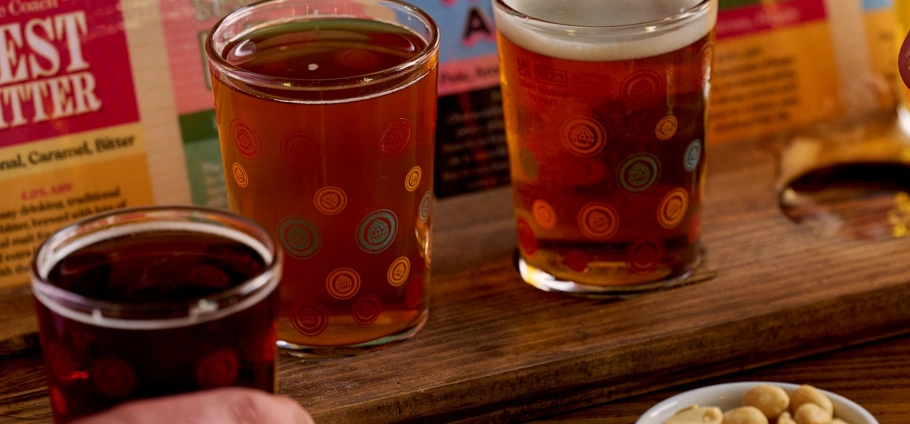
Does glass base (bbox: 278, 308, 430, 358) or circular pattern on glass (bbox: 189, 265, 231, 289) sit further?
glass base (bbox: 278, 308, 430, 358)

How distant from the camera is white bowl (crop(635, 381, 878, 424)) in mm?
638

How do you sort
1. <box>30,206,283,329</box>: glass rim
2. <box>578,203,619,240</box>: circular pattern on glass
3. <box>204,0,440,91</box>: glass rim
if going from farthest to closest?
<box>578,203,619,240</box>: circular pattern on glass → <box>204,0,440,91</box>: glass rim → <box>30,206,283,329</box>: glass rim

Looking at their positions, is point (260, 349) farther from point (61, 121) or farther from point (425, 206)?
point (61, 121)

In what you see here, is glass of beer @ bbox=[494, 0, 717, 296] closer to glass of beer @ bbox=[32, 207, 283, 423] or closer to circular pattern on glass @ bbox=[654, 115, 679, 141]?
circular pattern on glass @ bbox=[654, 115, 679, 141]

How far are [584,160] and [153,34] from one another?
0.31 meters

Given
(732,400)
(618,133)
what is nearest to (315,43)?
(618,133)

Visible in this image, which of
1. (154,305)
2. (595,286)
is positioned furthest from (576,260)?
(154,305)

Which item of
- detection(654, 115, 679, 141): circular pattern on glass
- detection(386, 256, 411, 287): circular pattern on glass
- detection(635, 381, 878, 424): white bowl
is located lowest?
detection(635, 381, 878, 424): white bowl

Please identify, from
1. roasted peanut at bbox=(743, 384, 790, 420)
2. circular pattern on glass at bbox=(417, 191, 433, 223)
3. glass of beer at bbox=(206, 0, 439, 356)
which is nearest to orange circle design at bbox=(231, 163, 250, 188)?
glass of beer at bbox=(206, 0, 439, 356)

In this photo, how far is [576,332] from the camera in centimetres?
73

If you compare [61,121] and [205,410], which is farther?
[61,121]

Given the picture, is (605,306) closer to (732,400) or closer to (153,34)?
(732,400)

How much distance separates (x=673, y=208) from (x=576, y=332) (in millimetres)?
103

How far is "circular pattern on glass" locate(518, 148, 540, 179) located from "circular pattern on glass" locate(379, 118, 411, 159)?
0.11 metres
